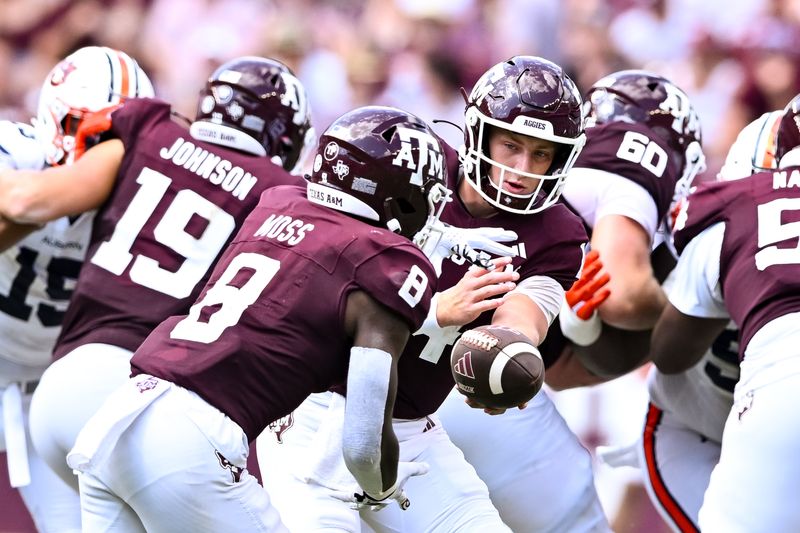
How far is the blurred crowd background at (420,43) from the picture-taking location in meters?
7.95

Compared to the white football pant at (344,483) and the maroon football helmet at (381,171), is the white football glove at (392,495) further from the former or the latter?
the maroon football helmet at (381,171)

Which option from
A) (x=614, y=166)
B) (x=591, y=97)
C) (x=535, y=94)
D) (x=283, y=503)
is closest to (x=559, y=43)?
(x=591, y=97)

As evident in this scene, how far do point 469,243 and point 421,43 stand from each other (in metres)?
5.34

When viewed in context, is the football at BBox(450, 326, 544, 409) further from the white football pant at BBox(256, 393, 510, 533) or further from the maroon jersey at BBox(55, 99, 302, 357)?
the maroon jersey at BBox(55, 99, 302, 357)

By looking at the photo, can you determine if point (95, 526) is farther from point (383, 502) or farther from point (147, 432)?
point (383, 502)

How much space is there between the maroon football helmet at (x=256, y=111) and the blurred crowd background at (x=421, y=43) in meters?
3.48

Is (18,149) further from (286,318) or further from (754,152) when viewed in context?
(754,152)

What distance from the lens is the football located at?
10.4ft

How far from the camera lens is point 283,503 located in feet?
11.9

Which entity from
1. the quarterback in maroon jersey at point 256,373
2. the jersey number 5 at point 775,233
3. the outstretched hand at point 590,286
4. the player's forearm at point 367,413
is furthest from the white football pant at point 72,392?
the jersey number 5 at point 775,233

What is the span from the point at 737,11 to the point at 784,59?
53cm

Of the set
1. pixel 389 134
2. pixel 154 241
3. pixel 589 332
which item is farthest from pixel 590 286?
pixel 154 241

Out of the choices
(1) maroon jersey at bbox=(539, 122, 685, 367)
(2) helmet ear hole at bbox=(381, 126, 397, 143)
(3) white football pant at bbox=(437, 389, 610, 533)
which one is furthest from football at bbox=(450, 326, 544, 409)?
(1) maroon jersey at bbox=(539, 122, 685, 367)

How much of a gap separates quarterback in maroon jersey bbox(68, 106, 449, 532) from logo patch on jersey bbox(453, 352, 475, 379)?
16cm
